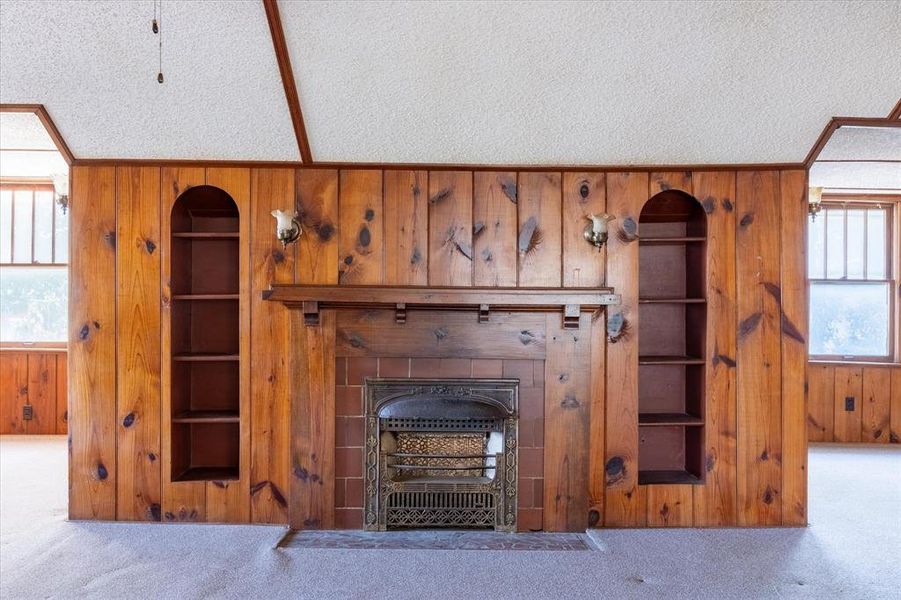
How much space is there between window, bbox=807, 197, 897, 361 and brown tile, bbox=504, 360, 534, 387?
3348 millimetres

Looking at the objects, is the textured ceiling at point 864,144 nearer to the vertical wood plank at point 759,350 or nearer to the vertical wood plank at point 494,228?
the vertical wood plank at point 759,350

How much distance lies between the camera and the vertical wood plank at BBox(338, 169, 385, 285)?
2604 mm

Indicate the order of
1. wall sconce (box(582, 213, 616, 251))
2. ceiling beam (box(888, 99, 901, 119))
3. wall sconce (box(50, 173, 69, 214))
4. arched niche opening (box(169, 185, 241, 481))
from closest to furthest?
ceiling beam (box(888, 99, 901, 119)) < wall sconce (box(582, 213, 616, 251)) < arched niche opening (box(169, 185, 241, 481)) < wall sconce (box(50, 173, 69, 214))

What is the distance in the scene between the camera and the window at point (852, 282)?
4270 mm

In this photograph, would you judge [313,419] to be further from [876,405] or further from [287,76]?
[876,405]

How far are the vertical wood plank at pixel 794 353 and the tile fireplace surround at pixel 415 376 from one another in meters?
1.36

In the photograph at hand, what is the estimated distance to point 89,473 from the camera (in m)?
2.60

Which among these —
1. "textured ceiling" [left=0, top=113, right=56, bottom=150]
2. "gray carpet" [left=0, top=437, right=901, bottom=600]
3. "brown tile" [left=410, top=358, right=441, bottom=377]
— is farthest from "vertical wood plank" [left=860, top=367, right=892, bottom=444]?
"textured ceiling" [left=0, top=113, right=56, bottom=150]

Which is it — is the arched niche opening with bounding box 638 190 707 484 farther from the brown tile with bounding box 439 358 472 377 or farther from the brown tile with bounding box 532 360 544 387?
the brown tile with bounding box 439 358 472 377

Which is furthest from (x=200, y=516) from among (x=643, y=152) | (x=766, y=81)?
(x=766, y=81)

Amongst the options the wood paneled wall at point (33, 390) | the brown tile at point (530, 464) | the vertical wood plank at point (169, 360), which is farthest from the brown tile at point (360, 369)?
the wood paneled wall at point (33, 390)

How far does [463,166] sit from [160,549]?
2.44 metres

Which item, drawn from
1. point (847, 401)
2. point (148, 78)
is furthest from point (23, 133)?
point (847, 401)

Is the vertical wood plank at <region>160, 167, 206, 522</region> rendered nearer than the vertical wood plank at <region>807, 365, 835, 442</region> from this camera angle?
Yes
